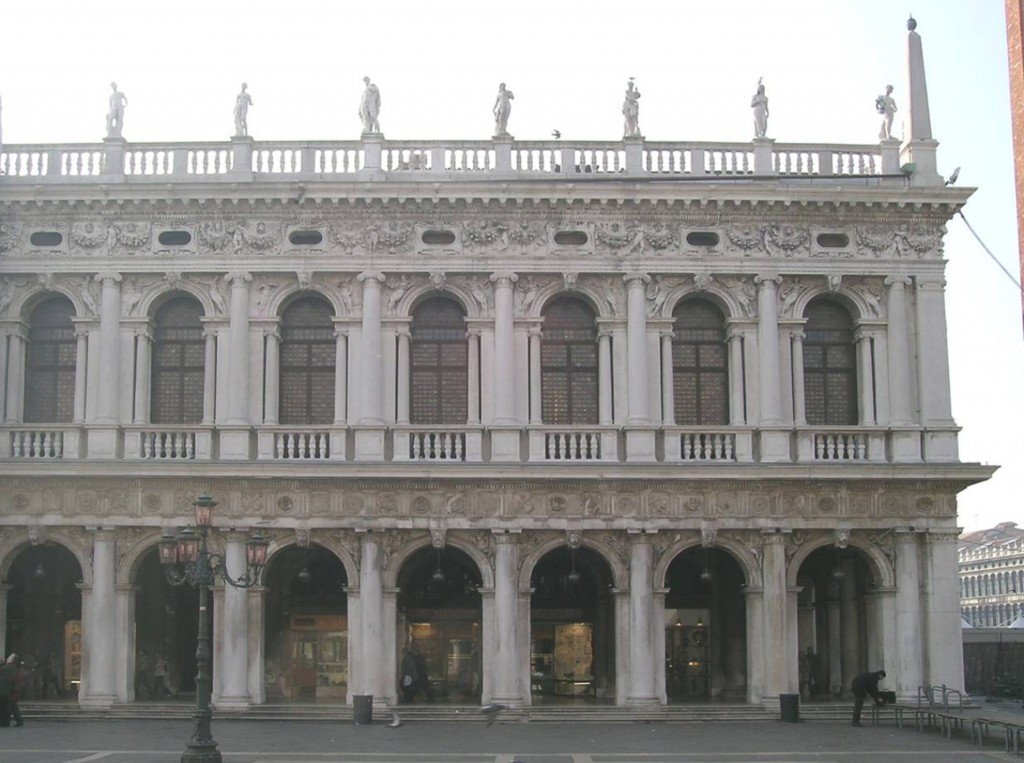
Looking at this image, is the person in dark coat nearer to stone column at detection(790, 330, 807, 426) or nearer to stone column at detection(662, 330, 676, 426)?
stone column at detection(790, 330, 807, 426)

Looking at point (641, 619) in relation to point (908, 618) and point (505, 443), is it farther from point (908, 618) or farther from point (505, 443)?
point (908, 618)

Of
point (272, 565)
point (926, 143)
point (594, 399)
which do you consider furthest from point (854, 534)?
point (272, 565)

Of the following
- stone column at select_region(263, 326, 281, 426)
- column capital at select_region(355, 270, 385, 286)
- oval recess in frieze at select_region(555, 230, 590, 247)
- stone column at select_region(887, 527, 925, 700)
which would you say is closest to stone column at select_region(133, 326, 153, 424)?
stone column at select_region(263, 326, 281, 426)

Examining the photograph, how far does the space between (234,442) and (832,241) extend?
1578cm

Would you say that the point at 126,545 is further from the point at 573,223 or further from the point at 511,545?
the point at 573,223

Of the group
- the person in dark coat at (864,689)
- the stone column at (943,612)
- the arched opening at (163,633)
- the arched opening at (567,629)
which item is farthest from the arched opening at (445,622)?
the stone column at (943,612)

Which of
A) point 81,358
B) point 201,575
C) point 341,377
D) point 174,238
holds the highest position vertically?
point 174,238

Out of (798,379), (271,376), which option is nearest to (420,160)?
(271,376)

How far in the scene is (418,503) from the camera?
113ft

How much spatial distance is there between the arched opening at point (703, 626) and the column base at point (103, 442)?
14476 mm

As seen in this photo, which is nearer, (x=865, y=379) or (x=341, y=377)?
(x=341, y=377)

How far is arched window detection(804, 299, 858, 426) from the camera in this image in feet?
119

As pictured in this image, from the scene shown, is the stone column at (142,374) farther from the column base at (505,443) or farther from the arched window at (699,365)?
the arched window at (699,365)

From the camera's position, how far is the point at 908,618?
3438 cm
